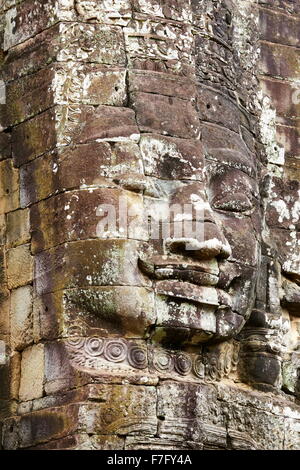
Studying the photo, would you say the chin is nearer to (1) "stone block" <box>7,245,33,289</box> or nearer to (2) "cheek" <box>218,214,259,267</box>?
(2) "cheek" <box>218,214,259,267</box>

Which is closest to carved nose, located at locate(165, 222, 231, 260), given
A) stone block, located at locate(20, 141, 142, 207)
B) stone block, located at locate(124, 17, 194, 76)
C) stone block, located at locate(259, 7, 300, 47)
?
stone block, located at locate(20, 141, 142, 207)

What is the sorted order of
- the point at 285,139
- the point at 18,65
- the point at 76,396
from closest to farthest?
the point at 76,396 < the point at 18,65 < the point at 285,139

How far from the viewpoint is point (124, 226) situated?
17656mm

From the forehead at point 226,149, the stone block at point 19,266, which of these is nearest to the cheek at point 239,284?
the forehead at point 226,149

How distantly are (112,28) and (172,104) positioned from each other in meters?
0.79

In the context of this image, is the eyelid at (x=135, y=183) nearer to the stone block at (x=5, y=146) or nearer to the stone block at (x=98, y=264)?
the stone block at (x=98, y=264)

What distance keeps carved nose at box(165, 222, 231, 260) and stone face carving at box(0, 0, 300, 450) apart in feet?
0.04

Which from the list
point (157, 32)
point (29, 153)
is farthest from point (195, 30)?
point (29, 153)

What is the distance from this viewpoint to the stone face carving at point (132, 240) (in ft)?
57.4

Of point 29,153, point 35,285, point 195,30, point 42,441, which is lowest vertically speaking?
point 42,441

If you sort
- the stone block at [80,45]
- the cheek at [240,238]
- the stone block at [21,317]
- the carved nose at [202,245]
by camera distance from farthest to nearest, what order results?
the cheek at [240,238], the stone block at [80,45], the stone block at [21,317], the carved nose at [202,245]

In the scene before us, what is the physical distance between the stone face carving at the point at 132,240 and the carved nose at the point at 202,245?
0.04 ft

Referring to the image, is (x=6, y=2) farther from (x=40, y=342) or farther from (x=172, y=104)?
(x=40, y=342)

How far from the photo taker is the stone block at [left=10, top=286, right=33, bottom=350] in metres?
18.1
